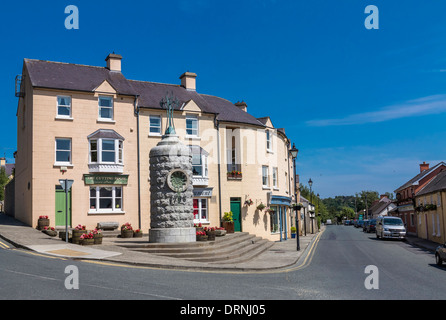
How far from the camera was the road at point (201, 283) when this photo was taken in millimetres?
10203

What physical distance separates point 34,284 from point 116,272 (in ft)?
9.78

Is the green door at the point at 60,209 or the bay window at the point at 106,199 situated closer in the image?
the green door at the point at 60,209

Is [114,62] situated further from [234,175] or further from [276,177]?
[276,177]

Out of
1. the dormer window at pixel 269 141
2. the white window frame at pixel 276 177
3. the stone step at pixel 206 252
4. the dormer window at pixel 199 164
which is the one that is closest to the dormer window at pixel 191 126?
the dormer window at pixel 199 164

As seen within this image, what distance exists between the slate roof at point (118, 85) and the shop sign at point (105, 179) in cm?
557

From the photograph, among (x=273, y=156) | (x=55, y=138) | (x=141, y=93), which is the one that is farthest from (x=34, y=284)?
(x=273, y=156)

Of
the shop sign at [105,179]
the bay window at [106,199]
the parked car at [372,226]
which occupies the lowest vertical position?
the parked car at [372,226]

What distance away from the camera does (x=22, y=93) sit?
3059 cm

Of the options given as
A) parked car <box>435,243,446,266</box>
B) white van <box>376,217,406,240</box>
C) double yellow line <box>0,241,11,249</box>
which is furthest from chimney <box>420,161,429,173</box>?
double yellow line <box>0,241,11,249</box>

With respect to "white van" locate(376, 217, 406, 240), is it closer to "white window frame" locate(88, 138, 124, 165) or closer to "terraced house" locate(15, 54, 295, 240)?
"terraced house" locate(15, 54, 295, 240)

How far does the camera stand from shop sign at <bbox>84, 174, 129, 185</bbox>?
89.9 ft

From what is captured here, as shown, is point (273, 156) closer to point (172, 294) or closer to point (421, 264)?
point (421, 264)

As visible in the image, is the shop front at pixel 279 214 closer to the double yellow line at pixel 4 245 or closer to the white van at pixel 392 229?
the white van at pixel 392 229

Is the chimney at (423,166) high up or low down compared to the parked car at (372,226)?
up
